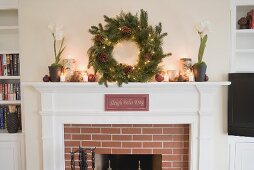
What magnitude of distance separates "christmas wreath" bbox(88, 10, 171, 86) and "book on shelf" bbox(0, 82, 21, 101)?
3.44 ft

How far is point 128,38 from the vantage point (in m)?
2.41

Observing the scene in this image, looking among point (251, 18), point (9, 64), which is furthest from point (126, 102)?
point (251, 18)

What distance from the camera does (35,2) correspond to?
255 centimetres

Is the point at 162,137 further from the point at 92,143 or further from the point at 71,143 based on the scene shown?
the point at 71,143

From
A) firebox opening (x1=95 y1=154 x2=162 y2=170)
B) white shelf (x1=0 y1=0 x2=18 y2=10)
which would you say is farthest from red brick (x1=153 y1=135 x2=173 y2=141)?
white shelf (x1=0 y1=0 x2=18 y2=10)

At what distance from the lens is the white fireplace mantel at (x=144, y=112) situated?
96.9 inches

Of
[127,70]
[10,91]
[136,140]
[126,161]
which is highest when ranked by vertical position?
[127,70]

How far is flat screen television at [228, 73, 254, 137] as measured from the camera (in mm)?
2463

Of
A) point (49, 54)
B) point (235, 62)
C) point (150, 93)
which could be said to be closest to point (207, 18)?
point (235, 62)

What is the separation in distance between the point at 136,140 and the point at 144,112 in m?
0.35

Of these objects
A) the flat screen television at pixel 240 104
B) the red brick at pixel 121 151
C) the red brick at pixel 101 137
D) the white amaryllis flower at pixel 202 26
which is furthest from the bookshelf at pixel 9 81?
the flat screen television at pixel 240 104

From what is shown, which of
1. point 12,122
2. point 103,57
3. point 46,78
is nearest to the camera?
point 103,57

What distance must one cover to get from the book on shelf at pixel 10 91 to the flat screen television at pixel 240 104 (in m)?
2.38

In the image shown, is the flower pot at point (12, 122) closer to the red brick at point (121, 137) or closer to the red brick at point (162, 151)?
the red brick at point (121, 137)
